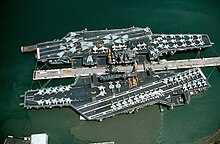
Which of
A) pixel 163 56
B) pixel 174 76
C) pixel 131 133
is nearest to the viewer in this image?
pixel 131 133

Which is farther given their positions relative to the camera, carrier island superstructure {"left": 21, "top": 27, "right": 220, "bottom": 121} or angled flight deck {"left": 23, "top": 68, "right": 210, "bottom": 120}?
carrier island superstructure {"left": 21, "top": 27, "right": 220, "bottom": 121}

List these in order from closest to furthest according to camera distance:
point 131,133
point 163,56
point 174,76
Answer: point 131,133 < point 174,76 < point 163,56

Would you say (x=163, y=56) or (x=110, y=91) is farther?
(x=163, y=56)

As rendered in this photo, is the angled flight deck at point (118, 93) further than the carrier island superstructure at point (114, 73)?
No

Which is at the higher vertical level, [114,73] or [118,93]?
[114,73]

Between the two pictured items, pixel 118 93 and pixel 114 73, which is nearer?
pixel 118 93

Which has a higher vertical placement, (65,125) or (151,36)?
(151,36)

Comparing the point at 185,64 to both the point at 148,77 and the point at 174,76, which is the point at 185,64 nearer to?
the point at 174,76

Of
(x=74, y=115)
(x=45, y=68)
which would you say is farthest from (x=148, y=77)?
(x=45, y=68)
